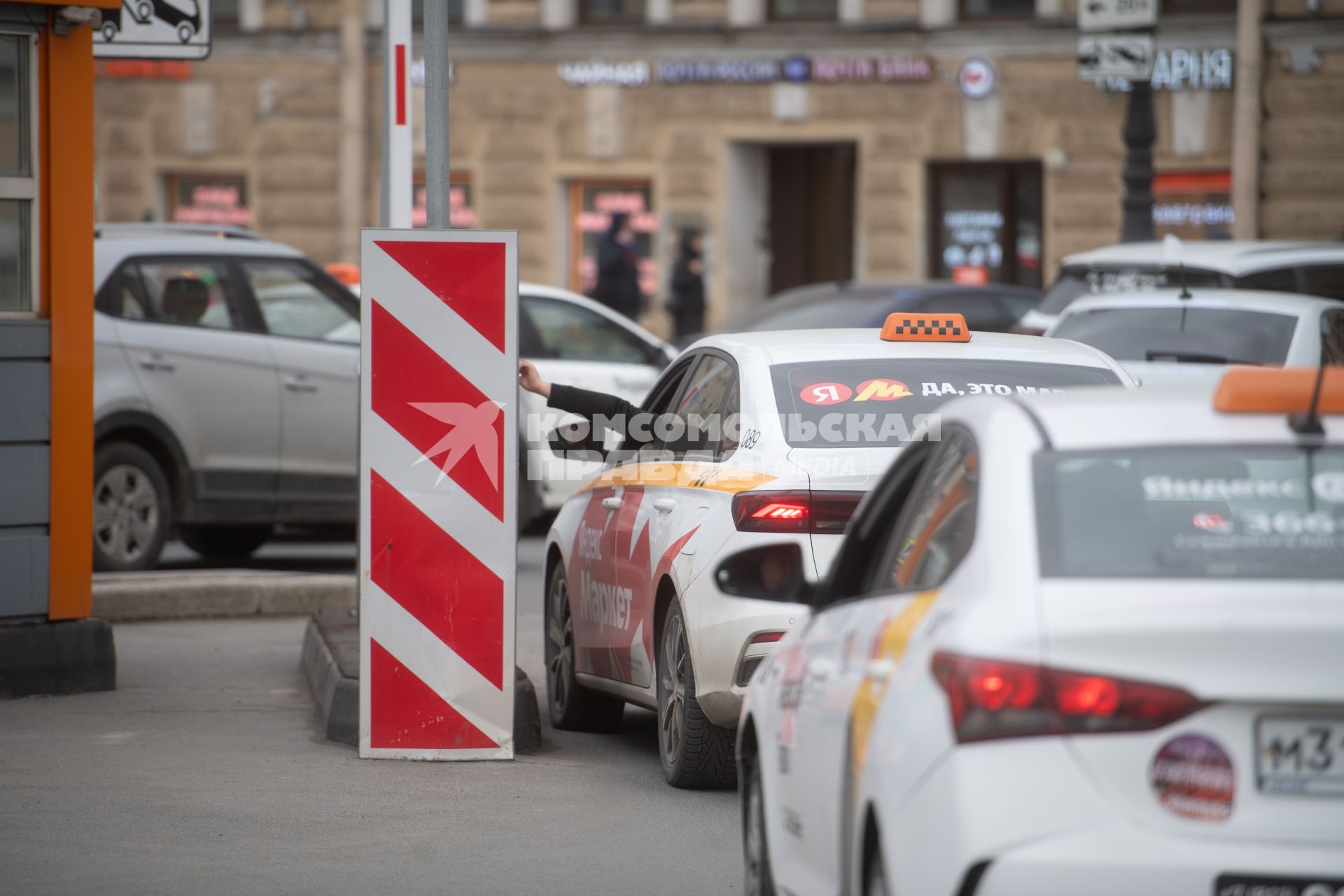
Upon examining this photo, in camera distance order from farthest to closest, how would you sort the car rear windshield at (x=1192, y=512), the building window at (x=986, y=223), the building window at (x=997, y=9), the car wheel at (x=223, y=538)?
1. the building window at (x=986, y=223)
2. the building window at (x=997, y=9)
3. the car wheel at (x=223, y=538)
4. the car rear windshield at (x=1192, y=512)

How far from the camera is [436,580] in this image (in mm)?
7574

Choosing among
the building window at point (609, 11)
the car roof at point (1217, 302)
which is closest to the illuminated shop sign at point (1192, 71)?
the building window at point (609, 11)

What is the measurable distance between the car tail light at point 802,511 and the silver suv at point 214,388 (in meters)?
6.08

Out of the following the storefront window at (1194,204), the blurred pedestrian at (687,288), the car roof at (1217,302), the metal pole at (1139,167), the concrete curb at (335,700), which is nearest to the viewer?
the concrete curb at (335,700)

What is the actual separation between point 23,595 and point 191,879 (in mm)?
3331

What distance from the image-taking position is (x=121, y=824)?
6.57 m

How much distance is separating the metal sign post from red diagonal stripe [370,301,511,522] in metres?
2.20

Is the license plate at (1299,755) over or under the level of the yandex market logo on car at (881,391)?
under

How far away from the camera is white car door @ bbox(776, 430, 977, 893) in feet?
12.7

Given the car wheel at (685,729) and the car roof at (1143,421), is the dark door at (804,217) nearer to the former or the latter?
the car wheel at (685,729)

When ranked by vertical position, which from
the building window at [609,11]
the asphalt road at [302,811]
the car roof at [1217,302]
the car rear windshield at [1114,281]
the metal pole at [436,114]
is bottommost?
the asphalt road at [302,811]

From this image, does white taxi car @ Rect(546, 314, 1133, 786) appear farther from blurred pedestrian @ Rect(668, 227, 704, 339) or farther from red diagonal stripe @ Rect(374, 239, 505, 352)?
blurred pedestrian @ Rect(668, 227, 704, 339)

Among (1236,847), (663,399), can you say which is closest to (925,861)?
(1236,847)

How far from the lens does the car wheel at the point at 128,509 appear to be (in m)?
12.5
